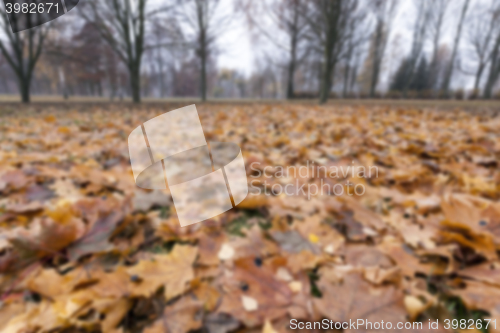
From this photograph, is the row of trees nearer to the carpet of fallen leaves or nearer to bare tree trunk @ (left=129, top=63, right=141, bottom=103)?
bare tree trunk @ (left=129, top=63, right=141, bottom=103)

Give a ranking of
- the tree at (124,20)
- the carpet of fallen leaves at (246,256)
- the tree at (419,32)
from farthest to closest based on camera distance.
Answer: the tree at (419,32), the tree at (124,20), the carpet of fallen leaves at (246,256)

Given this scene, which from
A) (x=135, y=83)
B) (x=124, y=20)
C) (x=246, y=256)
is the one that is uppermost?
(x=124, y=20)

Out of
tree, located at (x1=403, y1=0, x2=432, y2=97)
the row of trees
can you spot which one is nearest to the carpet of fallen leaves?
the row of trees

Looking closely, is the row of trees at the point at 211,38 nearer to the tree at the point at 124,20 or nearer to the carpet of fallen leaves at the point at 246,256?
the tree at the point at 124,20

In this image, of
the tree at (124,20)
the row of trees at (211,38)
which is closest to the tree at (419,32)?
the row of trees at (211,38)

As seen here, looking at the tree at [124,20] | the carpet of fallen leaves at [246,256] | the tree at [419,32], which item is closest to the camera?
the carpet of fallen leaves at [246,256]

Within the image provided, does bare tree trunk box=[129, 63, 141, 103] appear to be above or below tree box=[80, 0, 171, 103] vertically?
below

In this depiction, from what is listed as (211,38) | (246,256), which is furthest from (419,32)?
(246,256)

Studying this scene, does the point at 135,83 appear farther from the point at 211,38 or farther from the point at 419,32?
the point at 419,32

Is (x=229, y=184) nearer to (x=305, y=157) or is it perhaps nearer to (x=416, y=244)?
(x=305, y=157)
